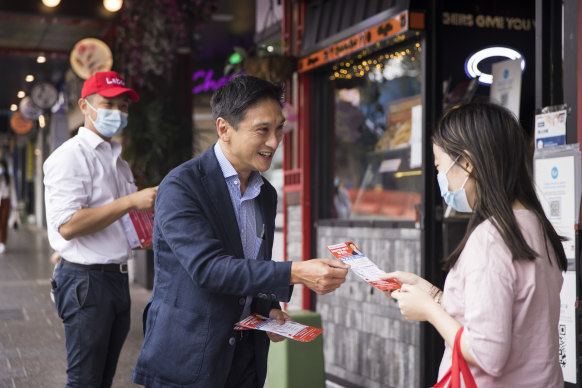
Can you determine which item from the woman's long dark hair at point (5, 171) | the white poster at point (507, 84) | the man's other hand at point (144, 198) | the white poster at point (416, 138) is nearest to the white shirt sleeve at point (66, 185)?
the man's other hand at point (144, 198)

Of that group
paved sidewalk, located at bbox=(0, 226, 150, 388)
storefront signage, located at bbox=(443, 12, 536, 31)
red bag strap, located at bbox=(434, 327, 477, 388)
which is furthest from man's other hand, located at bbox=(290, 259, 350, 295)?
paved sidewalk, located at bbox=(0, 226, 150, 388)

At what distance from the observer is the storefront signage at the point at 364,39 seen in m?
4.93

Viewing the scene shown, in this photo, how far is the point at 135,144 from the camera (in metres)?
10.1

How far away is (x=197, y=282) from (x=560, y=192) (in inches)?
85.0

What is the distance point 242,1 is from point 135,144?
9.72 ft

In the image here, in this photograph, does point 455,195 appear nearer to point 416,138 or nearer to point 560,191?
point 560,191

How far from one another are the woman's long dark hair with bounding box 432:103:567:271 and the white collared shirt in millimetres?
2082

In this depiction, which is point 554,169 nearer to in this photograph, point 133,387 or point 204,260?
point 204,260

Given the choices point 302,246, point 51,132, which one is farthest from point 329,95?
point 51,132

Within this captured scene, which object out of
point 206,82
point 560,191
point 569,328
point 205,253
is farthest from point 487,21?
point 206,82

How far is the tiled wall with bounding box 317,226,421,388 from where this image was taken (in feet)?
17.1

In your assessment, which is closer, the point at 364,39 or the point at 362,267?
the point at 362,267

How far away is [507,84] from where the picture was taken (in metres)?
5.02

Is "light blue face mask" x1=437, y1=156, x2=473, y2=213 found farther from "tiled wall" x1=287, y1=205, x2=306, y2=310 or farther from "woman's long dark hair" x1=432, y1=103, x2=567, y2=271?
"tiled wall" x1=287, y1=205, x2=306, y2=310
